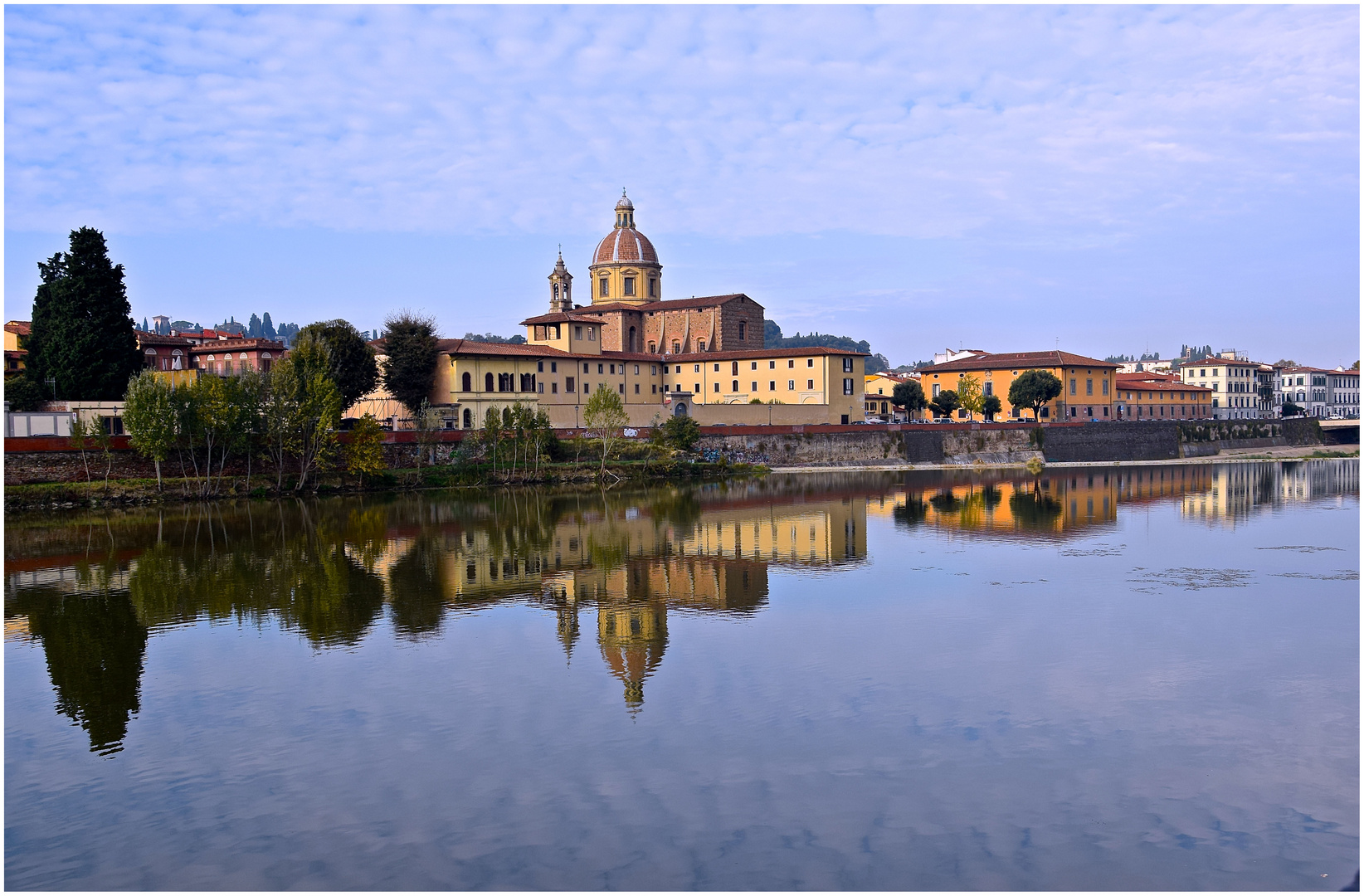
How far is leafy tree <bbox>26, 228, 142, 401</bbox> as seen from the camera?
44.8 m

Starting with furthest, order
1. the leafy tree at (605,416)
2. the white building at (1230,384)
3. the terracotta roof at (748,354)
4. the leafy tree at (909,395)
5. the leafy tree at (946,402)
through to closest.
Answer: the white building at (1230,384) → the leafy tree at (909,395) → the leafy tree at (946,402) → the terracotta roof at (748,354) → the leafy tree at (605,416)

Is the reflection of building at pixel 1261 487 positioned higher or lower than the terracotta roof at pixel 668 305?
lower

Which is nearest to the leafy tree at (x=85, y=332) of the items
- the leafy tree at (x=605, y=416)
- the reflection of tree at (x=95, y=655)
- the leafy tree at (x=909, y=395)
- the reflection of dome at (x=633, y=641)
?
the leafy tree at (x=605, y=416)

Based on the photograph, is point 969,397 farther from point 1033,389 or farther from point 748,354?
point 748,354

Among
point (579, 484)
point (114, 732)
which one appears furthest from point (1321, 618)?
point (579, 484)

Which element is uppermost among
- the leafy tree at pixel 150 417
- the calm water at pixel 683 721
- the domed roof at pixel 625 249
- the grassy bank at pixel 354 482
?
the domed roof at pixel 625 249

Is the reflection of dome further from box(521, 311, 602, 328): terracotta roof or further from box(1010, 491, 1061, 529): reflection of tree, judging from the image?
box(521, 311, 602, 328): terracotta roof

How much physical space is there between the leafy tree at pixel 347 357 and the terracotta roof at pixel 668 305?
25899 millimetres

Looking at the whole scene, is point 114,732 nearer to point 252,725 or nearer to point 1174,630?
point 252,725

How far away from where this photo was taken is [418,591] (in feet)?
72.9

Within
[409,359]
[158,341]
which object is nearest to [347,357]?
[409,359]

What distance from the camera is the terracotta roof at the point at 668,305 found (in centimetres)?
7594

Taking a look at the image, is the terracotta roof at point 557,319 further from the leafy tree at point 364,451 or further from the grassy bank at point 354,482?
the leafy tree at point 364,451

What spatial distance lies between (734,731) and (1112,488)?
41.4m
